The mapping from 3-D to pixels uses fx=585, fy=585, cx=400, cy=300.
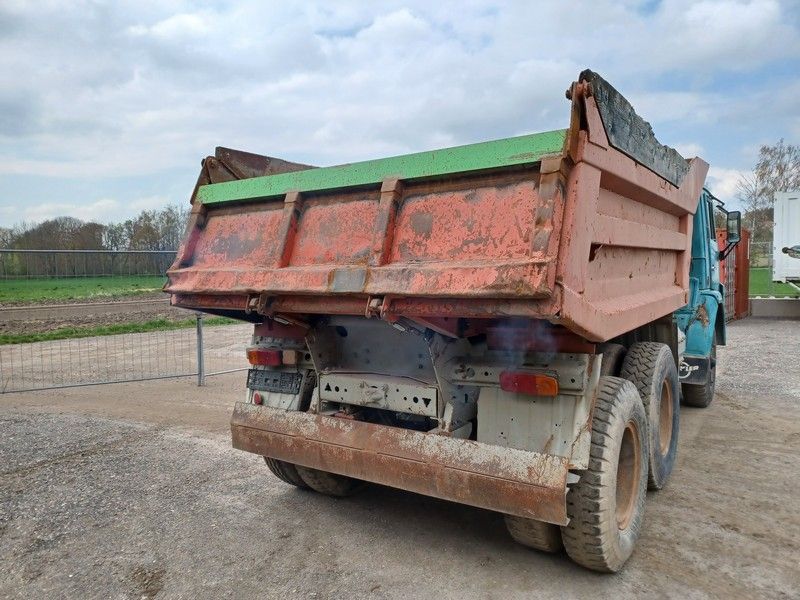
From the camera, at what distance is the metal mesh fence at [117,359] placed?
8.43m

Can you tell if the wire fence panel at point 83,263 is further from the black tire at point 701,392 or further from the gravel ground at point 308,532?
the black tire at point 701,392

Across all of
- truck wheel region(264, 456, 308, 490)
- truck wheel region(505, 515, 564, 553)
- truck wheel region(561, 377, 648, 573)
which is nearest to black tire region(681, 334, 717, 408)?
truck wheel region(561, 377, 648, 573)

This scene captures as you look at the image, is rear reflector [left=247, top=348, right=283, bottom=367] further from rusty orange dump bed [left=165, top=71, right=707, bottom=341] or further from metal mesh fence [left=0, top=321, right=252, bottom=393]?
metal mesh fence [left=0, top=321, right=252, bottom=393]

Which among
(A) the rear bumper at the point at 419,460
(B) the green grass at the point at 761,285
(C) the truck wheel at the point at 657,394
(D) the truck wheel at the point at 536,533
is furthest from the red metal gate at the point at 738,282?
(A) the rear bumper at the point at 419,460

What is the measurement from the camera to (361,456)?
321 cm

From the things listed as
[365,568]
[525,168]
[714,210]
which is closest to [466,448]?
[365,568]

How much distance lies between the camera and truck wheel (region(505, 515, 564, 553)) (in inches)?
118

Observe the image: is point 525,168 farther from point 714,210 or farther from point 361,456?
point 714,210

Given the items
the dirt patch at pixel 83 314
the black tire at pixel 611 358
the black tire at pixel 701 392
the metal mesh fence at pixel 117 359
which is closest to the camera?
the black tire at pixel 611 358

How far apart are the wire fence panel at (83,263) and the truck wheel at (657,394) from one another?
8907 mm

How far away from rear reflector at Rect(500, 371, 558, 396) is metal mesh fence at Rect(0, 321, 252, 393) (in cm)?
579

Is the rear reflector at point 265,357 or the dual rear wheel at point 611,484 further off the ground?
the rear reflector at point 265,357

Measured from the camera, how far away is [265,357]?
12.6 feet

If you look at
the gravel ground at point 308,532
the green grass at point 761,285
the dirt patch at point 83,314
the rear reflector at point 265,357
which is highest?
the green grass at point 761,285
